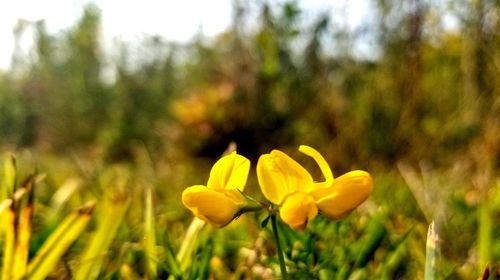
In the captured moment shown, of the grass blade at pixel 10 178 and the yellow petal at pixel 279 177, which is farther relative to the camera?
the grass blade at pixel 10 178

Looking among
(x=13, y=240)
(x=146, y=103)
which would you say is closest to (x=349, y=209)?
(x=13, y=240)

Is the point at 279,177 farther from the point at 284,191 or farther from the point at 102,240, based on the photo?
the point at 102,240

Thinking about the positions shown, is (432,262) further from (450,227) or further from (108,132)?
(108,132)

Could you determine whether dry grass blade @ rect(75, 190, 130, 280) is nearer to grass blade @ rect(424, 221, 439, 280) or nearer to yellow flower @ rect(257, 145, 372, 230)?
yellow flower @ rect(257, 145, 372, 230)

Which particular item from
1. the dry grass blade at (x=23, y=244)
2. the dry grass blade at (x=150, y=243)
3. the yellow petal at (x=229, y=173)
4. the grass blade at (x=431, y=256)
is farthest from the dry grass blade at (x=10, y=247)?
the grass blade at (x=431, y=256)

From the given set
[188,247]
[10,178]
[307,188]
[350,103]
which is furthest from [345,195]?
[350,103]

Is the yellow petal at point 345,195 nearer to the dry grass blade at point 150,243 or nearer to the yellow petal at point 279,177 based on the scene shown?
the yellow petal at point 279,177
